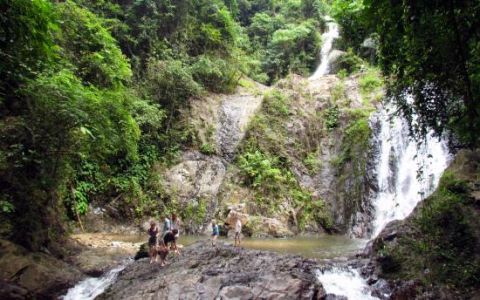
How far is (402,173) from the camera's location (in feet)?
61.0

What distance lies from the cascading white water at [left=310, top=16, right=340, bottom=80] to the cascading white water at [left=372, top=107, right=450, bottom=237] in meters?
13.6

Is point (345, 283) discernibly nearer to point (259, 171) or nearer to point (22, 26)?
point (22, 26)

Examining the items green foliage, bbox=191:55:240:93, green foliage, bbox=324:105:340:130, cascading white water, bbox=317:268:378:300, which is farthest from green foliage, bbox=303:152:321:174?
cascading white water, bbox=317:268:378:300

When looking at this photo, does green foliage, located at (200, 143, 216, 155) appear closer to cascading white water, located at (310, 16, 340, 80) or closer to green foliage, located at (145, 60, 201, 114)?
green foliage, located at (145, 60, 201, 114)

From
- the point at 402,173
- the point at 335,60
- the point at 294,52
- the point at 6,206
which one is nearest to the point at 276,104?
the point at 402,173

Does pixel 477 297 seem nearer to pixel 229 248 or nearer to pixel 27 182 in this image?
pixel 229 248

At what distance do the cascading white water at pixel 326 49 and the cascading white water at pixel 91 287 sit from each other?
2599 centimetres

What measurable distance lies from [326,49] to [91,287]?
31.3 metres

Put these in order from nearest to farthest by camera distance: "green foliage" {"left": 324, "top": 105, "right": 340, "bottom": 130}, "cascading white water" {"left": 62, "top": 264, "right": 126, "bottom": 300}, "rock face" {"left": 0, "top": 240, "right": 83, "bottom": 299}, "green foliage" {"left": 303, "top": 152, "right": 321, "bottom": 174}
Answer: "rock face" {"left": 0, "top": 240, "right": 83, "bottom": 299} → "cascading white water" {"left": 62, "top": 264, "right": 126, "bottom": 300} → "green foliage" {"left": 303, "top": 152, "right": 321, "bottom": 174} → "green foliage" {"left": 324, "top": 105, "right": 340, "bottom": 130}

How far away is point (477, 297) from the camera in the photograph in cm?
664

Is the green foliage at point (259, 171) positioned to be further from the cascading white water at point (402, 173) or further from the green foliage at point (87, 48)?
the green foliage at point (87, 48)

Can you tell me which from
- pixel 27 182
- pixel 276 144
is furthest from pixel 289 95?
pixel 27 182

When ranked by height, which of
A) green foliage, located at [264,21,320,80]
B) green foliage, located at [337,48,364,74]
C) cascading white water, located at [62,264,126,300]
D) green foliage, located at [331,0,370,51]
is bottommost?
cascading white water, located at [62,264,126,300]

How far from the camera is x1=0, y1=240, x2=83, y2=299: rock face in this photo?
7621mm
